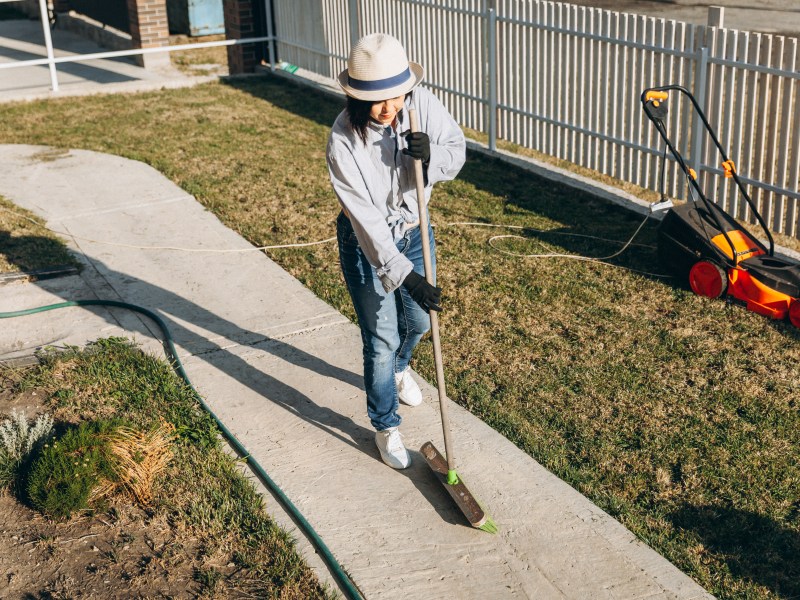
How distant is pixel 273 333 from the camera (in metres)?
6.20

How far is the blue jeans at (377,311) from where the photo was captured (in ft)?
14.7

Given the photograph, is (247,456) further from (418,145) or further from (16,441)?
(418,145)

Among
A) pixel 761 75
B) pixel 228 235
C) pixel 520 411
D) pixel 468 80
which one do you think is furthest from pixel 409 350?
pixel 468 80

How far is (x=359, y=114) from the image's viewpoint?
415 centimetres

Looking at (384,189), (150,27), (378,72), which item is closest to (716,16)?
(384,189)

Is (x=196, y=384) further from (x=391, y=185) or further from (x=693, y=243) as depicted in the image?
(x=693, y=243)

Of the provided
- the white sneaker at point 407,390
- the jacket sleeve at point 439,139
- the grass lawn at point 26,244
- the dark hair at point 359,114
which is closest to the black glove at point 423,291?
the jacket sleeve at point 439,139

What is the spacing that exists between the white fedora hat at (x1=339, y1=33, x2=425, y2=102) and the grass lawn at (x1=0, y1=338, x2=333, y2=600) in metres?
1.86

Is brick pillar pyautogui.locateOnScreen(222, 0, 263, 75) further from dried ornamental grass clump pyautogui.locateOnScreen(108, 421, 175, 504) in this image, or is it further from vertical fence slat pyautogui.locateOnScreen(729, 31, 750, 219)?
dried ornamental grass clump pyautogui.locateOnScreen(108, 421, 175, 504)

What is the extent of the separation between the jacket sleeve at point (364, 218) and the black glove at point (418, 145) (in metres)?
0.25

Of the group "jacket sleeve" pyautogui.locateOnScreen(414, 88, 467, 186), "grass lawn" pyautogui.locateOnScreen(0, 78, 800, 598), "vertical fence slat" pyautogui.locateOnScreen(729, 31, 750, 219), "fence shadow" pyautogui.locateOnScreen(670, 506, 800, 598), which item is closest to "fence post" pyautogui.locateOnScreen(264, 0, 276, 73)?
"grass lawn" pyautogui.locateOnScreen(0, 78, 800, 598)

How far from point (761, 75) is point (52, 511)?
582cm

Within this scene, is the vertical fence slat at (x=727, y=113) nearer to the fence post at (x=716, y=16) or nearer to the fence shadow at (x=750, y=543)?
the fence post at (x=716, y=16)

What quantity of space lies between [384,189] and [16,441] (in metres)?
2.14
